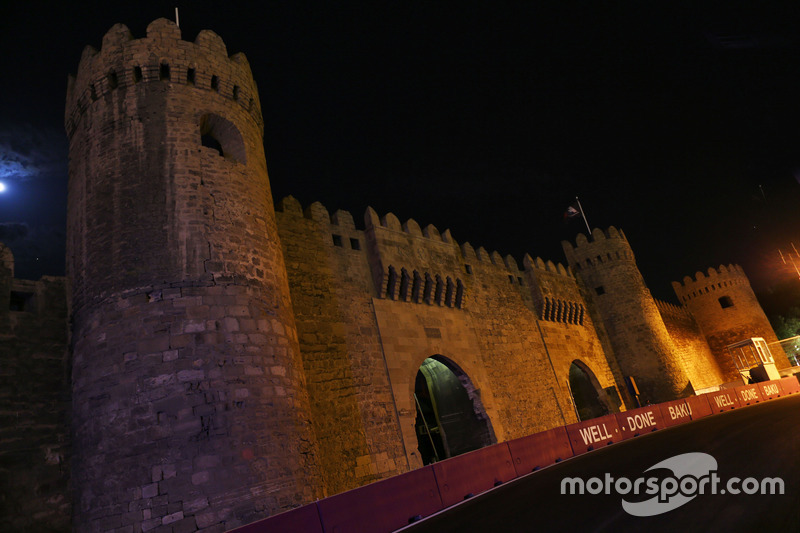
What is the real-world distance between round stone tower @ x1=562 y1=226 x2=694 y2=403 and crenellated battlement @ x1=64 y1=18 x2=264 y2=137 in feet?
70.2

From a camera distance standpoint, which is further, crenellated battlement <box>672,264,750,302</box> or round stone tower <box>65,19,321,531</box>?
crenellated battlement <box>672,264,750,302</box>

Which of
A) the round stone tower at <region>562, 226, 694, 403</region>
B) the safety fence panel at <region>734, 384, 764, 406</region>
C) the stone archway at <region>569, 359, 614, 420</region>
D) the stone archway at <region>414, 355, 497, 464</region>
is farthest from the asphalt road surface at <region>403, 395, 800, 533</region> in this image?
the round stone tower at <region>562, 226, 694, 403</region>

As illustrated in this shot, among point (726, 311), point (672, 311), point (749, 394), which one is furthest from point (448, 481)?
point (726, 311)

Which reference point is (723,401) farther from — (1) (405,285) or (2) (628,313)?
(1) (405,285)

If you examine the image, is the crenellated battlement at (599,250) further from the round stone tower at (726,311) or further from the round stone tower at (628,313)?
the round stone tower at (726,311)

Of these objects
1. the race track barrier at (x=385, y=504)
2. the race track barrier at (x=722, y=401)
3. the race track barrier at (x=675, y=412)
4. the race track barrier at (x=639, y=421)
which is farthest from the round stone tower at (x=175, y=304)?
the race track barrier at (x=722, y=401)

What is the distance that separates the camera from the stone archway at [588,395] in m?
21.5

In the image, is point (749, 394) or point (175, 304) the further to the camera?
point (749, 394)

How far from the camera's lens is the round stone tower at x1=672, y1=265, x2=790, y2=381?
34.6 m

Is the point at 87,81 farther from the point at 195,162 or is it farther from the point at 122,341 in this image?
the point at 122,341

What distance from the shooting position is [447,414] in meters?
15.5

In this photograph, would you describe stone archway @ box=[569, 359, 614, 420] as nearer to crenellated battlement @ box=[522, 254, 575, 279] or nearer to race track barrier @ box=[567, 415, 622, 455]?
crenellated battlement @ box=[522, 254, 575, 279]

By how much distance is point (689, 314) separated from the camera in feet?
117

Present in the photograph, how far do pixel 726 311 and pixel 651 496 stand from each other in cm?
3734
